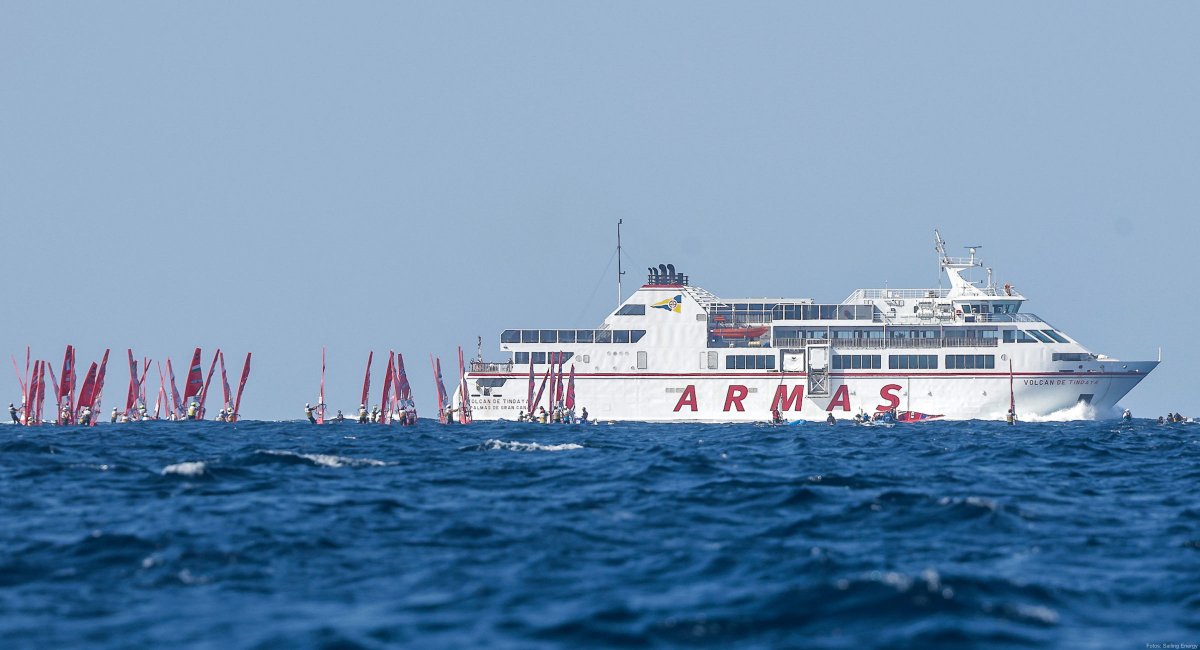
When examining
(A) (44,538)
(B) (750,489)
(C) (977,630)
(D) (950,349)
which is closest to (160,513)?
(A) (44,538)

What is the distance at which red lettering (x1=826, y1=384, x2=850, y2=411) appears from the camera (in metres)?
77.4

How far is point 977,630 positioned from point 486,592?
5.20 m

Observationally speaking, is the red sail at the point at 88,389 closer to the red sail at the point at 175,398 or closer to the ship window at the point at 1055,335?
the red sail at the point at 175,398

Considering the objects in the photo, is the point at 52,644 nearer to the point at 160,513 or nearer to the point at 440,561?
the point at 440,561

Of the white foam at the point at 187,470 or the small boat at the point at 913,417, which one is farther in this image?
the small boat at the point at 913,417

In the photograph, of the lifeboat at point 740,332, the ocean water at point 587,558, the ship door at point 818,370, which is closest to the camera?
the ocean water at point 587,558

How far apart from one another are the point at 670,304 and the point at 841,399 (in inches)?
558

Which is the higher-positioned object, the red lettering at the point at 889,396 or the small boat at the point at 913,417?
the red lettering at the point at 889,396

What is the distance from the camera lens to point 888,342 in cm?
7844

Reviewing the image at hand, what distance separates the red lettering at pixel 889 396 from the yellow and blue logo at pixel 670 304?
52.1ft

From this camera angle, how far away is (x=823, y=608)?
11156 millimetres

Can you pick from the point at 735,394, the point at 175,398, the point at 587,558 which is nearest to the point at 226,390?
the point at 175,398

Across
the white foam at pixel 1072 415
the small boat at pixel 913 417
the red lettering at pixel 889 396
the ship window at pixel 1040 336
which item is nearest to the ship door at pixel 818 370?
the red lettering at pixel 889 396

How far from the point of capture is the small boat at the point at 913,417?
75.7m
